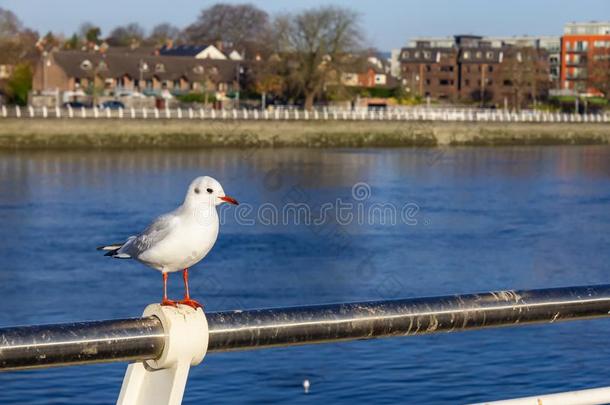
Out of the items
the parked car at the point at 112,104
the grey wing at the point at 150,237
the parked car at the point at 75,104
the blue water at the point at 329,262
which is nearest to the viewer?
the grey wing at the point at 150,237

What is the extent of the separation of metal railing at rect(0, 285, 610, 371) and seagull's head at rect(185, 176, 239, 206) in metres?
0.82

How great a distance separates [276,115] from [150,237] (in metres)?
67.4

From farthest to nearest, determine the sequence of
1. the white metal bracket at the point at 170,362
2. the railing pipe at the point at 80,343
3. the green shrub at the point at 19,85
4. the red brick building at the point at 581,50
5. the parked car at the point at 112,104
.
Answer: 1. the red brick building at the point at 581,50
2. the green shrub at the point at 19,85
3. the parked car at the point at 112,104
4. the white metal bracket at the point at 170,362
5. the railing pipe at the point at 80,343

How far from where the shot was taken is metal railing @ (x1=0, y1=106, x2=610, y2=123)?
6450 cm

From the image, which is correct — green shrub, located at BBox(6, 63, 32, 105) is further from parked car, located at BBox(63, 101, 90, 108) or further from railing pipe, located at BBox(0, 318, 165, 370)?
railing pipe, located at BBox(0, 318, 165, 370)

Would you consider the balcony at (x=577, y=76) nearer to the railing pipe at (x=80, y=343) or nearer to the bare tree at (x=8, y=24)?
the bare tree at (x=8, y=24)

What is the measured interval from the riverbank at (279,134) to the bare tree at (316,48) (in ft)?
30.4

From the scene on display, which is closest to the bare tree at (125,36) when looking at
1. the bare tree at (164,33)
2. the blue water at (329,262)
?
the bare tree at (164,33)

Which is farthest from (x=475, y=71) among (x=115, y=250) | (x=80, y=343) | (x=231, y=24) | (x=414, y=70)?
(x=80, y=343)

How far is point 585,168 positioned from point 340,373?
4683 centimetres

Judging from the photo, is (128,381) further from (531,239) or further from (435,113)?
(435,113)

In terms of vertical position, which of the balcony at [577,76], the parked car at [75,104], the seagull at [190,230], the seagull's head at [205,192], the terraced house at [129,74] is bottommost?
the parked car at [75,104]

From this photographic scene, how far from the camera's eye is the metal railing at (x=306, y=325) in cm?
241

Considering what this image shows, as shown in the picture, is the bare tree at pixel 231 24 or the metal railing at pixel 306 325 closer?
the metal railing at pixel 306 325
